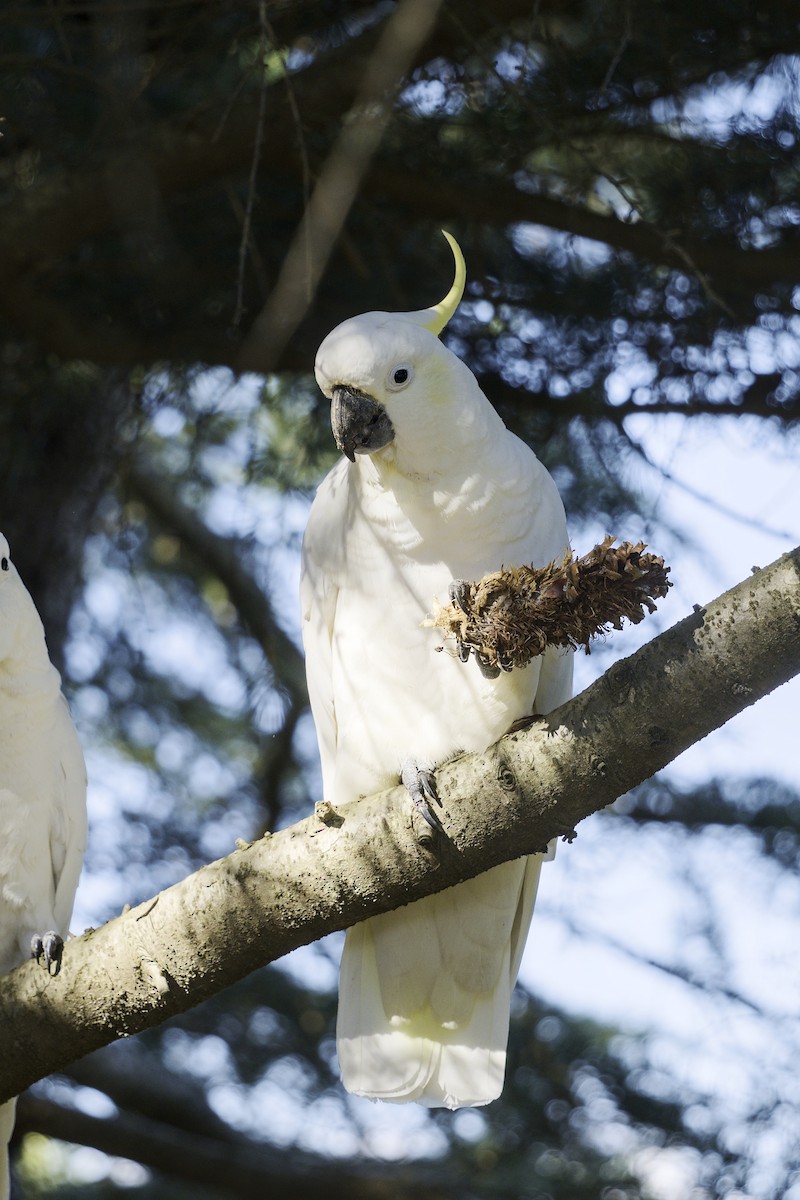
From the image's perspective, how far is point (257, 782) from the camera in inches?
146

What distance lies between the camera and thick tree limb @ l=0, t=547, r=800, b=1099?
159 cm

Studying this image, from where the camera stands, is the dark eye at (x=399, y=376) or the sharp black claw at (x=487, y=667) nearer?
the sharp black claw at (x=487, y=667)

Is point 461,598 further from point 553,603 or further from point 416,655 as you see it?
point 416,655

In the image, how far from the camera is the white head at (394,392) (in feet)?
6.76

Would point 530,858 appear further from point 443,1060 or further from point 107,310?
point 107,310

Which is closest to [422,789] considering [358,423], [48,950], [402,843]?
[402,843]

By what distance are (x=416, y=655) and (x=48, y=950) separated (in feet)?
2.77

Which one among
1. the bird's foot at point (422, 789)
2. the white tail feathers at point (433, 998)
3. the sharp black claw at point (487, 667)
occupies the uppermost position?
the sharp black claw at point (487, 667)

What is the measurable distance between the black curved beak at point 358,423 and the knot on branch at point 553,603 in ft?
1.29

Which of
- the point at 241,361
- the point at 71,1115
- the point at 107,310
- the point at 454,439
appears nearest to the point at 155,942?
the point at 454,439

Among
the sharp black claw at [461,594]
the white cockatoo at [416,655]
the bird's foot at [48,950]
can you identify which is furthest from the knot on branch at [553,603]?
the bird's foot at [48,950]

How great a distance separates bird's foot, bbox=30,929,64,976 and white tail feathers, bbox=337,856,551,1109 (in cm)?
50

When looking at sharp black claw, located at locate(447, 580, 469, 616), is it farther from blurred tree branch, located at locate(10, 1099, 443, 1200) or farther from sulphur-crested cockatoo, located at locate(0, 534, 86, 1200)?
blurred tree branch, located at locate(10, 1099, 443, 1200)

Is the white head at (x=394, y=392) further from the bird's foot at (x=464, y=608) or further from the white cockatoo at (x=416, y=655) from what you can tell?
the bird's foot at (x=464, y=608)
